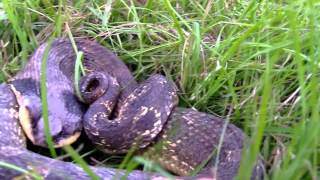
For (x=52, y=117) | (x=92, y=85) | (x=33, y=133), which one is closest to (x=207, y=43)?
(x=92, y=85)

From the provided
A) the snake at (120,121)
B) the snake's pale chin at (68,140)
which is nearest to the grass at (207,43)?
the snake at (120,121)

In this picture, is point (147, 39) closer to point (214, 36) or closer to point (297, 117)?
point (214, 36)

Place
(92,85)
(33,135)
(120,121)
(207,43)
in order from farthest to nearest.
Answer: (207,43)
(92,85)
(120,121)
(33,135)

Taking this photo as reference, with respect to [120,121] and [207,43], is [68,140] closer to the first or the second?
[120,121]

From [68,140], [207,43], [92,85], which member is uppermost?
[207,43]

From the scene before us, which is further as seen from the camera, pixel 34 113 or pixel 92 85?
pixel 92 85

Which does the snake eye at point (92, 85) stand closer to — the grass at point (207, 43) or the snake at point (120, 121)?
the snake at point (120, 121)
